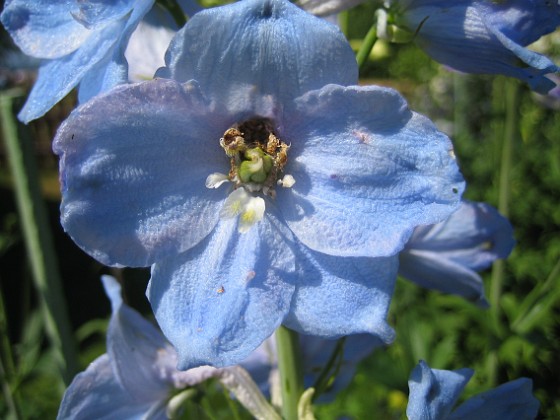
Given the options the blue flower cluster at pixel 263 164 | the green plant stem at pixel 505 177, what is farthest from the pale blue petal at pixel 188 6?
the green plant stem at pixel 505 177

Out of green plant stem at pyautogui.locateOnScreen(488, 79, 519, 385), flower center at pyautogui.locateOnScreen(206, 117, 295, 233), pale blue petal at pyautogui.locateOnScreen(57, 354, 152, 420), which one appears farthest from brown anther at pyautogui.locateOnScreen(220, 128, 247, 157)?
green plant stem at pyautogui.locateOnScreen(488, 79, 519, 385)

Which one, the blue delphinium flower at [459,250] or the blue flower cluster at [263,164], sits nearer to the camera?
the blue flower cluster at [263,164]

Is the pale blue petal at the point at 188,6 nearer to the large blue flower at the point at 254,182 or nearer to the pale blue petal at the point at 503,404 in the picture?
A: the large blue flower at the point at 254,182

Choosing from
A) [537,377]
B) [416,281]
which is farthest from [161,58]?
[537,377]

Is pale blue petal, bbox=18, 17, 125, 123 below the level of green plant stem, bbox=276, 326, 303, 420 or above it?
above

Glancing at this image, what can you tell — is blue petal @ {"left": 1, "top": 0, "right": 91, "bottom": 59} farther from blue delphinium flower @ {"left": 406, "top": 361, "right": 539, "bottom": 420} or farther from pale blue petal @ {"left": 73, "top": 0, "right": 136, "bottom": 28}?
blue delphinium flower @ {"left": 406, "top": 361, "right": 539, "bottom": 420}
